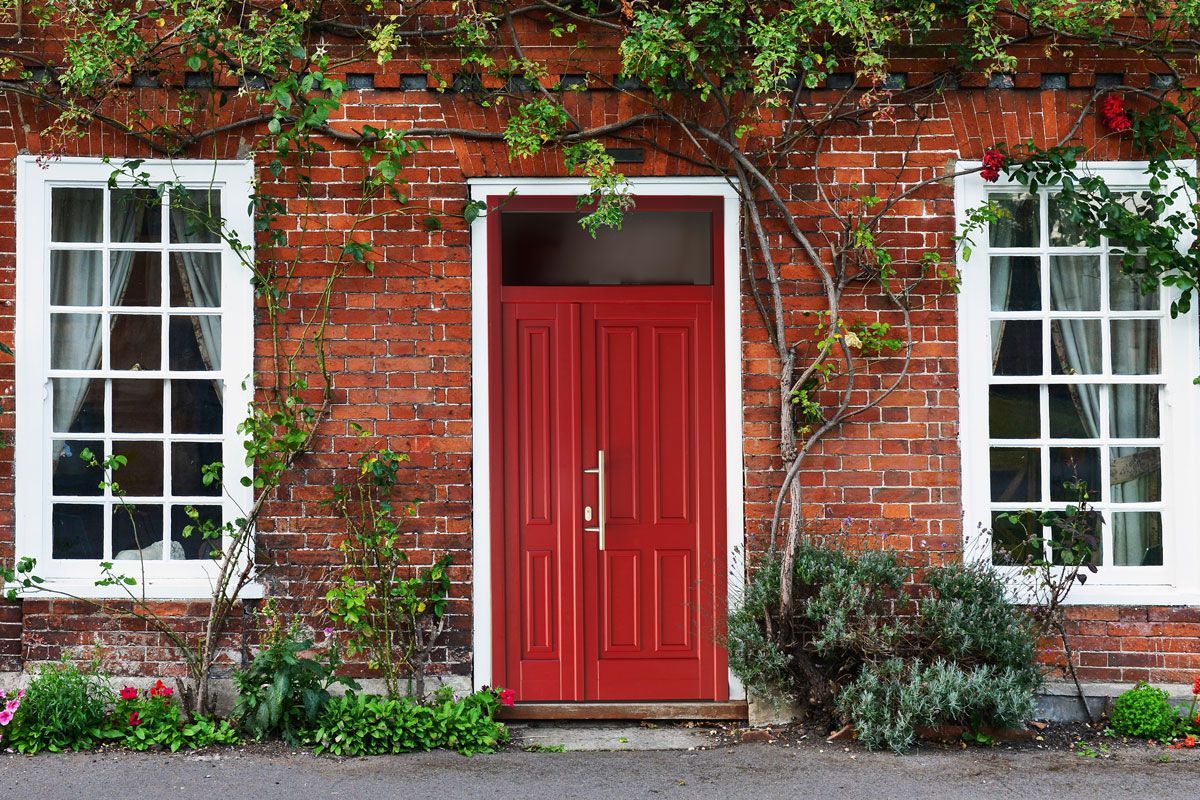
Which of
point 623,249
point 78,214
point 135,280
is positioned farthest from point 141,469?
point 623,249

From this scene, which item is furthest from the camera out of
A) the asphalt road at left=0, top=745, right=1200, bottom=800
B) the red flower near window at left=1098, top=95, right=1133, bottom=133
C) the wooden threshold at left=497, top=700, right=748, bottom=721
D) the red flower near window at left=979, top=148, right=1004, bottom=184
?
the wooden threshold at left=497, top=700, right=748, bottom=721

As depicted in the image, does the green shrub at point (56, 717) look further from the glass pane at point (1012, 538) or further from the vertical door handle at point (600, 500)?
the glass pane at point (1012, 538)

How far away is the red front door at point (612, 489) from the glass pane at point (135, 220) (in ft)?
6.45

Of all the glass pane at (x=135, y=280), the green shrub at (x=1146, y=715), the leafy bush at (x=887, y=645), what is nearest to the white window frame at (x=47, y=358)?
the glass pane at (x=135, y=280)

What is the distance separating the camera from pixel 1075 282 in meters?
6.29

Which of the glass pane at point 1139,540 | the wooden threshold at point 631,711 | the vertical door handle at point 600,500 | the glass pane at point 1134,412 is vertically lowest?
the wooden threshold at point 631,711

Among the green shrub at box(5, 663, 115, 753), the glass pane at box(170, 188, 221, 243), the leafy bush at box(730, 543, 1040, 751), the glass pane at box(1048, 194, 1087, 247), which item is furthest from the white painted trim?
the green shrub at box(5, 663, 115, 753)

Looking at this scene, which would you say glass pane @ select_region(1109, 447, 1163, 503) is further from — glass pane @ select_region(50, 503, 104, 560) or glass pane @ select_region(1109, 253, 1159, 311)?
glass pane @ select_region(50, 503, 104, 560)

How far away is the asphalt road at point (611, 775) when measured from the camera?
5098 millimetres

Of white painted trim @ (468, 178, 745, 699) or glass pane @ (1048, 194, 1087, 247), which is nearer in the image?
white painted trim @ (468, 178, 745, 699)

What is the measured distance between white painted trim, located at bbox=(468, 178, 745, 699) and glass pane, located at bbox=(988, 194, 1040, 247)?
1457 millimetres

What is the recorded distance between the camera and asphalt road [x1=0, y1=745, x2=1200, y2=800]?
510cm

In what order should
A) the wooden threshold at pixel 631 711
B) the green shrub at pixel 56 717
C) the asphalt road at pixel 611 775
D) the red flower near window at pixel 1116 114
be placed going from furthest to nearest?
1. the wooden threshold at pixel 631 711
2. the red flower near window at pixel 1116 114
3. the green shrub at pixel 56 717
4. the asphalt road at pixel 611 775

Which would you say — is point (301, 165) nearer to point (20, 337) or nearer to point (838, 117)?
point (20, 337)
